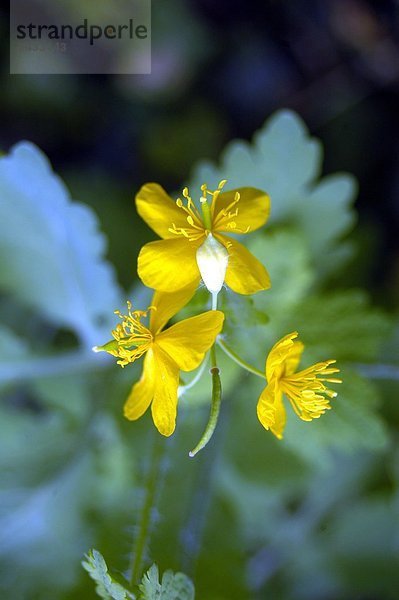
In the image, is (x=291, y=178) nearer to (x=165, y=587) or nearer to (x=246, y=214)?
(x=246, y=214)

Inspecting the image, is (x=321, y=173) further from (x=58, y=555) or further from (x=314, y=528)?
(x=58, y=555)

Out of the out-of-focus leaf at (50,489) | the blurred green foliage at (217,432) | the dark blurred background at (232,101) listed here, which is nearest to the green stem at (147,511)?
the blurred green foliage at (217,432)

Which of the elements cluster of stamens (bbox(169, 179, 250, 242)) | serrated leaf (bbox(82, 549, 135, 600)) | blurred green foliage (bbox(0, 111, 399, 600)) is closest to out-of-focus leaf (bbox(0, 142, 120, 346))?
blurred green foliage (bbox(0, 111, 399, 600))

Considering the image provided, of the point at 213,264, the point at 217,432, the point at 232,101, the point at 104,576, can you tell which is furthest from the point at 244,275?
the point at 232,101

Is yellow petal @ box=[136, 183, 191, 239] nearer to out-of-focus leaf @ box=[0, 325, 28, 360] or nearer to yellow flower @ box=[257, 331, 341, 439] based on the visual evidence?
yellow flower @ box=[257, 331, 341, 439]

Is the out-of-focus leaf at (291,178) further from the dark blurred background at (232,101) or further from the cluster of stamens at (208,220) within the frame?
the dark blurred background at (232,101)

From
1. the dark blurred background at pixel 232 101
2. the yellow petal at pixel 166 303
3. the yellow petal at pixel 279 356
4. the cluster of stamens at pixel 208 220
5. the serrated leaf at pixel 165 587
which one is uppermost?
the dark blurred background at pixel 232 101

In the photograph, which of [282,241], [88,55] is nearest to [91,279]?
[282,241]
